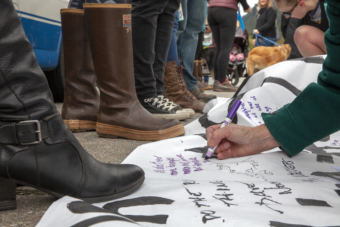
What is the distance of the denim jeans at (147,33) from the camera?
1752mm

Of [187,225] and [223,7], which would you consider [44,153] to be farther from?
[223,7]

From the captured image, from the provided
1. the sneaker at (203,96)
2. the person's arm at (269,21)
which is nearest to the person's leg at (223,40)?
the sneaker at (203,96)

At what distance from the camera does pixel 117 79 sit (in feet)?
4.98

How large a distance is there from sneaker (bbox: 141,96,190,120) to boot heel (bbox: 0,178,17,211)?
1.14 metres

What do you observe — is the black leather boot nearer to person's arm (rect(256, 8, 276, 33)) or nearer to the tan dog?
the tan dog

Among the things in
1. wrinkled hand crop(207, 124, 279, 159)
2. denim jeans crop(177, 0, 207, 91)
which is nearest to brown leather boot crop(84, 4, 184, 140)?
wrinkled hand crop(207, 124, 279, 159)

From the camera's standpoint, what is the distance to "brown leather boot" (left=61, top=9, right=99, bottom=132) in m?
1.67

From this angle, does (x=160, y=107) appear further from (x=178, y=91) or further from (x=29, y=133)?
(x=29, y=133)

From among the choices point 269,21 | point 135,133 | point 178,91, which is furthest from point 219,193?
point 269,21

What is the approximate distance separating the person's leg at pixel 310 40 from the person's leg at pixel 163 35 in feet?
3.12

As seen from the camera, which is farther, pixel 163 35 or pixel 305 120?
pixel 163 35

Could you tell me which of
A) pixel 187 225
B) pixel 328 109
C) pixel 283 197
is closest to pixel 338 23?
pixel 328 109

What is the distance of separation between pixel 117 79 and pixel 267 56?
163 inches
